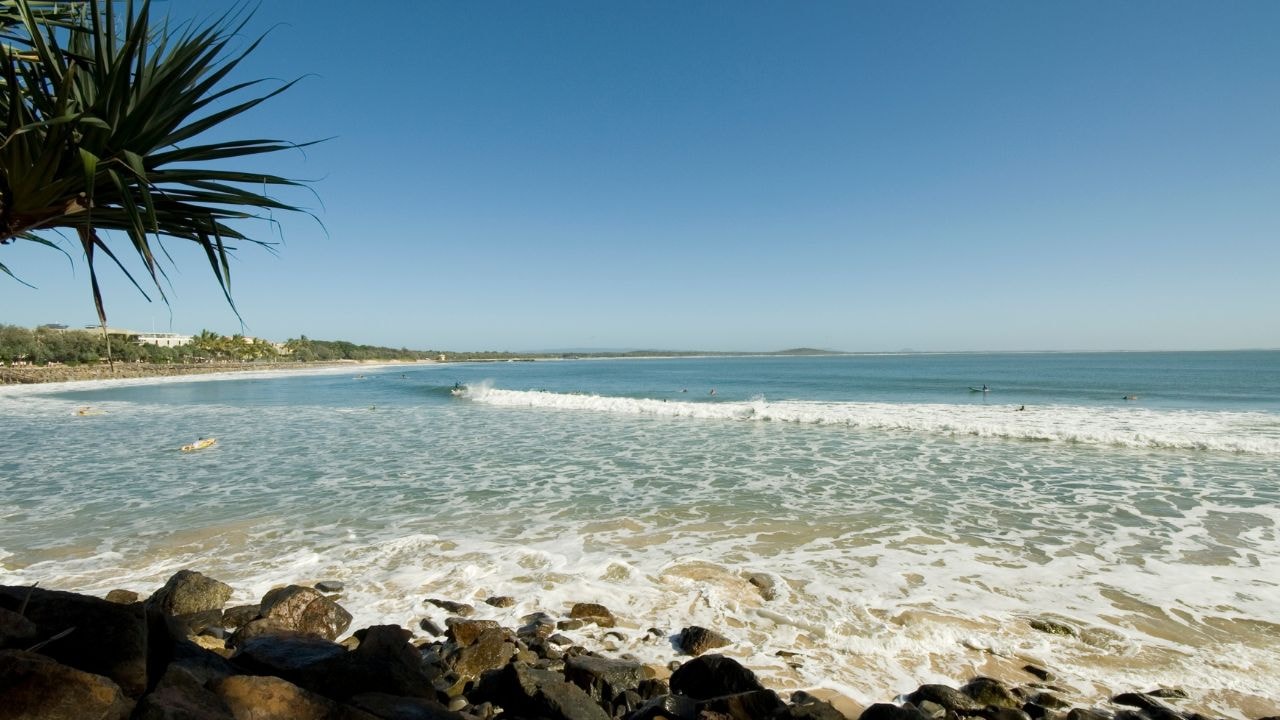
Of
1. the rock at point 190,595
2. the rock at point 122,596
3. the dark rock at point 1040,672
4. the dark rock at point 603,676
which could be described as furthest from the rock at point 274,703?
the dark rock at point 1040,672

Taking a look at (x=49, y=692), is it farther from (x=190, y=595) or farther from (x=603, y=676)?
(x=190, y=595)

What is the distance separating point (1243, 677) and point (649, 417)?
2244 cm

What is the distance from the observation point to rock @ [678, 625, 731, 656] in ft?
16.6

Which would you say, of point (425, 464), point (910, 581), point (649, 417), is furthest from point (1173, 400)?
point (425, 464)

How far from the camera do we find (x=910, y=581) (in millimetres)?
6816

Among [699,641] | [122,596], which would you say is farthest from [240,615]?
[699,641]

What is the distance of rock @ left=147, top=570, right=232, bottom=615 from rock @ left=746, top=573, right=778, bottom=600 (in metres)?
5.50

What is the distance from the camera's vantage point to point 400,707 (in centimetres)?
316

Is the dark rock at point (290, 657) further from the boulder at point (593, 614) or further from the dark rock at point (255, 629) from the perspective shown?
the boulder at point (593, 614)

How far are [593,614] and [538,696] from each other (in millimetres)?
1938

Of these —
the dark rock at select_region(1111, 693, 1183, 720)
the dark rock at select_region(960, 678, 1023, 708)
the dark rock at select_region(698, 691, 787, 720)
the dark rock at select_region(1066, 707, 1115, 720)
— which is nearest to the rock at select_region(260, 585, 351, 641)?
the dark rock at select_region(698, 691, 787, 720)

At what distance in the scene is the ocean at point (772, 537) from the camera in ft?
17.3

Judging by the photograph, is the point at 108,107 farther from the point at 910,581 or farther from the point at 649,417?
the point at 649,417

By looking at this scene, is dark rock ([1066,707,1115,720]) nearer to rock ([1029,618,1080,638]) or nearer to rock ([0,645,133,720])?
rock ([1029,618,1080,638])
